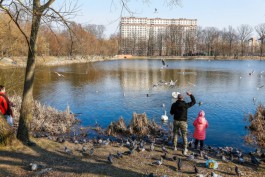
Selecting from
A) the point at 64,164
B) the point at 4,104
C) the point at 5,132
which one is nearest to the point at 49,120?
the point at 4,104

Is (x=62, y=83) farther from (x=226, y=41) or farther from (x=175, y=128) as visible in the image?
(x=226, y=41)

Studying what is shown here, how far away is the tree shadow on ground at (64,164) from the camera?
664 centimetres

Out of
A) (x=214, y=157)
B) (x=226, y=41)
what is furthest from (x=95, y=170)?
(x=226, y=41)

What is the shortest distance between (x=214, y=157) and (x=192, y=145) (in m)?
2.00

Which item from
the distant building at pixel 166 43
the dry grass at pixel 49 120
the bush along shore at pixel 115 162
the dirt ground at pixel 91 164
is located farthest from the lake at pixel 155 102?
the distant building at pixel 166 43

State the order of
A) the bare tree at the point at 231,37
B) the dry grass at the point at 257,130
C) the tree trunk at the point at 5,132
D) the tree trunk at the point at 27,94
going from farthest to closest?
the bare tree at the point at 231,37 → the dry grass at the point at 257,130 → the tree trunk at the point at 27,94 → the tree trunk at the point at 5,132

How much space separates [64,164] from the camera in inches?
283

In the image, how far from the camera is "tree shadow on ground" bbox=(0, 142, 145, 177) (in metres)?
6.64

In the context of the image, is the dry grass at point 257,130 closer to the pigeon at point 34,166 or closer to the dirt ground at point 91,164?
the dirt ground at point 91,164

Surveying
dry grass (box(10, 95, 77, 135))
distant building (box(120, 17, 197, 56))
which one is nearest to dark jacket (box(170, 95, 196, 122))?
dry grass (box(10, 95, 77, 135))

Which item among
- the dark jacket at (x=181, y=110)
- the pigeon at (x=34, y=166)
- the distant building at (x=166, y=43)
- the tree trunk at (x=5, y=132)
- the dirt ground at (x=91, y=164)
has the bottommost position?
the dirt ground at (x=91, y=164)

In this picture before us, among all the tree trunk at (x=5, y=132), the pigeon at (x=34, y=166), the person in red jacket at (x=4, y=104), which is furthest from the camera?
the person in red jacket at (x=4, y=104)

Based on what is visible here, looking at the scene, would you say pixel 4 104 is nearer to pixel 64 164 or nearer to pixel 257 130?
pixel 64 164

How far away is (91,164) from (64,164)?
0.75 m
